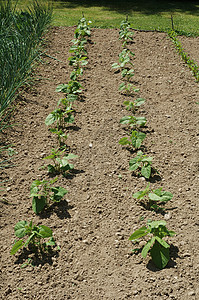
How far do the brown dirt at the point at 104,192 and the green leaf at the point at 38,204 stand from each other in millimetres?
66

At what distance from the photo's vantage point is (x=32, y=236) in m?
2.04

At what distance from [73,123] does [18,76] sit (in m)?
0.79

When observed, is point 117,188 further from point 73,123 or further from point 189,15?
point 189,15

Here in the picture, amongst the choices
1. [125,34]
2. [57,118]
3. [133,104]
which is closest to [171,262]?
[57,118]

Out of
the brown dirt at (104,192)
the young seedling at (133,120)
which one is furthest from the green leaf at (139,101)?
the young seedling at (133,120)

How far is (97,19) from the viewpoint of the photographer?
274 inches

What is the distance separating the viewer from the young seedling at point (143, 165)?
2.62 meters

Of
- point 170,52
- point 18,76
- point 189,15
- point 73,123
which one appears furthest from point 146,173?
point 189,15

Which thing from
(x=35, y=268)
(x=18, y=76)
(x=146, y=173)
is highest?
(x=18, y=76)

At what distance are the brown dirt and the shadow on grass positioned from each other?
13.3ft

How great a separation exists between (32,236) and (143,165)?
1097mm

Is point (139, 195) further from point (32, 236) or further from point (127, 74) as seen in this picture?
point (127, 74)

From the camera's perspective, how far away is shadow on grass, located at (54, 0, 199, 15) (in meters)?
7.99

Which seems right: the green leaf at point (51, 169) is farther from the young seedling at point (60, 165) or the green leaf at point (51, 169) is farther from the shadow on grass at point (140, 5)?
the shadow on grass at point (140, 5)
